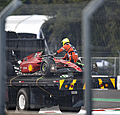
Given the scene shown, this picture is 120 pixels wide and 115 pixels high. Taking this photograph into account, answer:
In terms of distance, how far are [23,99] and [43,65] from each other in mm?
1271

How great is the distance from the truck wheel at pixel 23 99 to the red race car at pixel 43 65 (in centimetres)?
80

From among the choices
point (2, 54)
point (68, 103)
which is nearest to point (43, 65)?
point (68, 103)

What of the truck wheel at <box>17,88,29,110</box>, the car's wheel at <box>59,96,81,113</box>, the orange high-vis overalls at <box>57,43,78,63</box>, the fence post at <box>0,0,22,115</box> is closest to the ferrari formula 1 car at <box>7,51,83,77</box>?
the orange high-vis overalls at <box>57,43,78,63</box>

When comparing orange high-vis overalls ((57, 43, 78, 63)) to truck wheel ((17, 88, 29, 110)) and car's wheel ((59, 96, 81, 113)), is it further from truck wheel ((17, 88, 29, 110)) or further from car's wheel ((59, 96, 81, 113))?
car's wheel ((59, 96, 81, 113))

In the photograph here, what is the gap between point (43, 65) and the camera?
6.89 metres

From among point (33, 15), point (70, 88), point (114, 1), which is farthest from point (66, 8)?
point (70, 88)

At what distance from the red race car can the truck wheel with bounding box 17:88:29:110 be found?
2.62ft

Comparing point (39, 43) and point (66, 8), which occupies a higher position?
point (66, 8)

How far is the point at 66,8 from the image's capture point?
204 inches

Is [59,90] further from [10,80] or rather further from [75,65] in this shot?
[75,65]

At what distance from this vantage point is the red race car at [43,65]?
684cm

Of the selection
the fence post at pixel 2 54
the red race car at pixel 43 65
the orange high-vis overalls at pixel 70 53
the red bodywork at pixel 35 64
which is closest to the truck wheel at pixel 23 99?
the red race car at pixel 43 65

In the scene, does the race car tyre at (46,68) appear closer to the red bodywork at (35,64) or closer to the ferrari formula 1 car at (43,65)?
the ferrari formula 1 car at (43,65)

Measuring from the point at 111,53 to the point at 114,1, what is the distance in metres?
0.76
